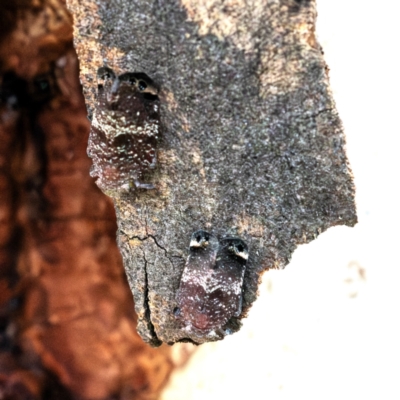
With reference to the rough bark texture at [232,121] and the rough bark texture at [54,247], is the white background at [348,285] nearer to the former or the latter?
the rough bark texture at [54,247]

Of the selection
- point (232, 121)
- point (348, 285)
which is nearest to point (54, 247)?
point (232, 121)

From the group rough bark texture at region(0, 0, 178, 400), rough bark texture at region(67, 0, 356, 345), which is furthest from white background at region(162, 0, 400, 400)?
rough bark texture at region(67, 0, 356, 345)

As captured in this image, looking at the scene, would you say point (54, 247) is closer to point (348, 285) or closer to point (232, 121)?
point (232, 121)

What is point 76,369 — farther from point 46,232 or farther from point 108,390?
point 46,232

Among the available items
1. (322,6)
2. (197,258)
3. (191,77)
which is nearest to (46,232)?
(197,258)

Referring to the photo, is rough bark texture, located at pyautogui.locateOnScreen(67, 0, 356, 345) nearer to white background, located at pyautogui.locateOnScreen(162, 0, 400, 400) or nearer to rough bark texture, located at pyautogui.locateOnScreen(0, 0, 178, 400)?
rough bark texture, located at pyautogui.locateOnScreen(0, 0, 178, 400)

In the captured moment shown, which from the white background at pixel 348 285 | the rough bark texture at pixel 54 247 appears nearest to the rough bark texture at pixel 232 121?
the rough bark texture at pixel 54 247
